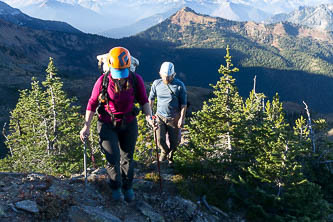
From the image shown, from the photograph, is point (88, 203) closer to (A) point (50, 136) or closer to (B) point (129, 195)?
(B) point (129, 195)

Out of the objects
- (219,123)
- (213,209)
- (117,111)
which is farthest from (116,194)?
(219,123)

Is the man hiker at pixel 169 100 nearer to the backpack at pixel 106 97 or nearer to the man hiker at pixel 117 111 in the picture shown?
the man hiker at pixel 117 111

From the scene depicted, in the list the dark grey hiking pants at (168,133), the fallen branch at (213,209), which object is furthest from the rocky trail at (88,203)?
the dark grey hiking pants at (168,133)

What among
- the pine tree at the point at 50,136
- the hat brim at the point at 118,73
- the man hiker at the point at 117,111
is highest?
the hat brim at the point at 118,73

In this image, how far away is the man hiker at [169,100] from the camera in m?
7.20

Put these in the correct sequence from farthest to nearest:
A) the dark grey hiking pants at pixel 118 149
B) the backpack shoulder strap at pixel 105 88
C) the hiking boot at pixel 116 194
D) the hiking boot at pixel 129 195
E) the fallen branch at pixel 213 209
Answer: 1. the fallen branch at pixel 213 209
2. the hiking boot at pixel 129 195
3. the hiking boot at pixel 116 194
4. the dark grey hiking pants at pixel 118 149
5. the backpack shoulder strap at pixel 105 88

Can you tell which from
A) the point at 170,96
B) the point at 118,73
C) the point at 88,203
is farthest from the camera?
the point at 170,96

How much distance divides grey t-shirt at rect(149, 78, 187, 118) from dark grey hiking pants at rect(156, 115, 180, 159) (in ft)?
0.67

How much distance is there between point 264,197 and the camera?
7566 mm

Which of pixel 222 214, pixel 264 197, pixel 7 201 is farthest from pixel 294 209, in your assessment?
pixel 7 201

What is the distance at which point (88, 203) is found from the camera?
221 inches

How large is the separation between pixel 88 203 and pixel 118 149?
58.9 inches

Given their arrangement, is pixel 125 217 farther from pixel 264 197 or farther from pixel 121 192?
pixel 264 197

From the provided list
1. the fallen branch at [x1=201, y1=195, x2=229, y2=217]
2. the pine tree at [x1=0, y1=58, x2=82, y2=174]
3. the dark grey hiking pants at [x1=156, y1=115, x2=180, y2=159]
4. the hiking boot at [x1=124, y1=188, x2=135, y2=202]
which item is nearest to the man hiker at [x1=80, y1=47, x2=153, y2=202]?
the hiking boot at [x1=124, y1=188, x2=135, y2=202]
